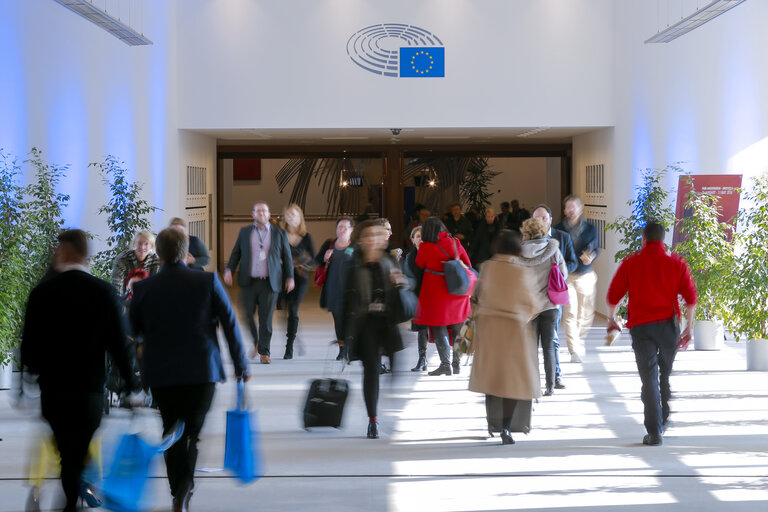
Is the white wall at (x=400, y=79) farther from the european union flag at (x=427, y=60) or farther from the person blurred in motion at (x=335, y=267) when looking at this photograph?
the person blurred in motion at (x=335, y=267)

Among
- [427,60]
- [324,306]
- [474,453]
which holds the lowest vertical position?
[474,453]

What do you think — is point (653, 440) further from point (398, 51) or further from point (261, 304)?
point (398, 51)

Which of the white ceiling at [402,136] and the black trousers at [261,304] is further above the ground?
the white ceiling at [402,136]

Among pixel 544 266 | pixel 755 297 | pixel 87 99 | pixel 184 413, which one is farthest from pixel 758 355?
pixel 87 99

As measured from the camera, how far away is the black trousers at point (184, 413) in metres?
4.99

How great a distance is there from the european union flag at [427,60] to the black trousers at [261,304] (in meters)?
5.30

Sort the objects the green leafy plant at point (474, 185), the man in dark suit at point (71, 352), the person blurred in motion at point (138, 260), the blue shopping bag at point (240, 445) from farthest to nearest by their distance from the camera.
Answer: the green leafy plant at point (474, 185) < the person blurred in motion at point (138, 260) < the blue shopping bag at point (240, 445) < the man in dark suit at point (71, 352)

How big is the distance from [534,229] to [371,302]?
7.01 feet

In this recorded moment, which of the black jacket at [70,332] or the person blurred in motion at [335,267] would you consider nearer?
the black jacket at [70,332]

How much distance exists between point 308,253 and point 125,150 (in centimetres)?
340

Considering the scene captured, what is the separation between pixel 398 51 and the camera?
47.9 ft

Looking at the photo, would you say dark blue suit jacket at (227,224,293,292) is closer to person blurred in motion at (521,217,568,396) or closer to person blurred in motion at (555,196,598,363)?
→ person blurred in motion at (555,196,598,363)

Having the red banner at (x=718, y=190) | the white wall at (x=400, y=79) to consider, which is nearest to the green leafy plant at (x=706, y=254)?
the red banner at (x=718, y=190)

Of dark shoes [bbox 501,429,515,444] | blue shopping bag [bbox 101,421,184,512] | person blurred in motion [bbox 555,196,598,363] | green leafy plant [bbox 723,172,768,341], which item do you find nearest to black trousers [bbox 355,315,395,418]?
dark shoes [bbox 501,429,515,444]
